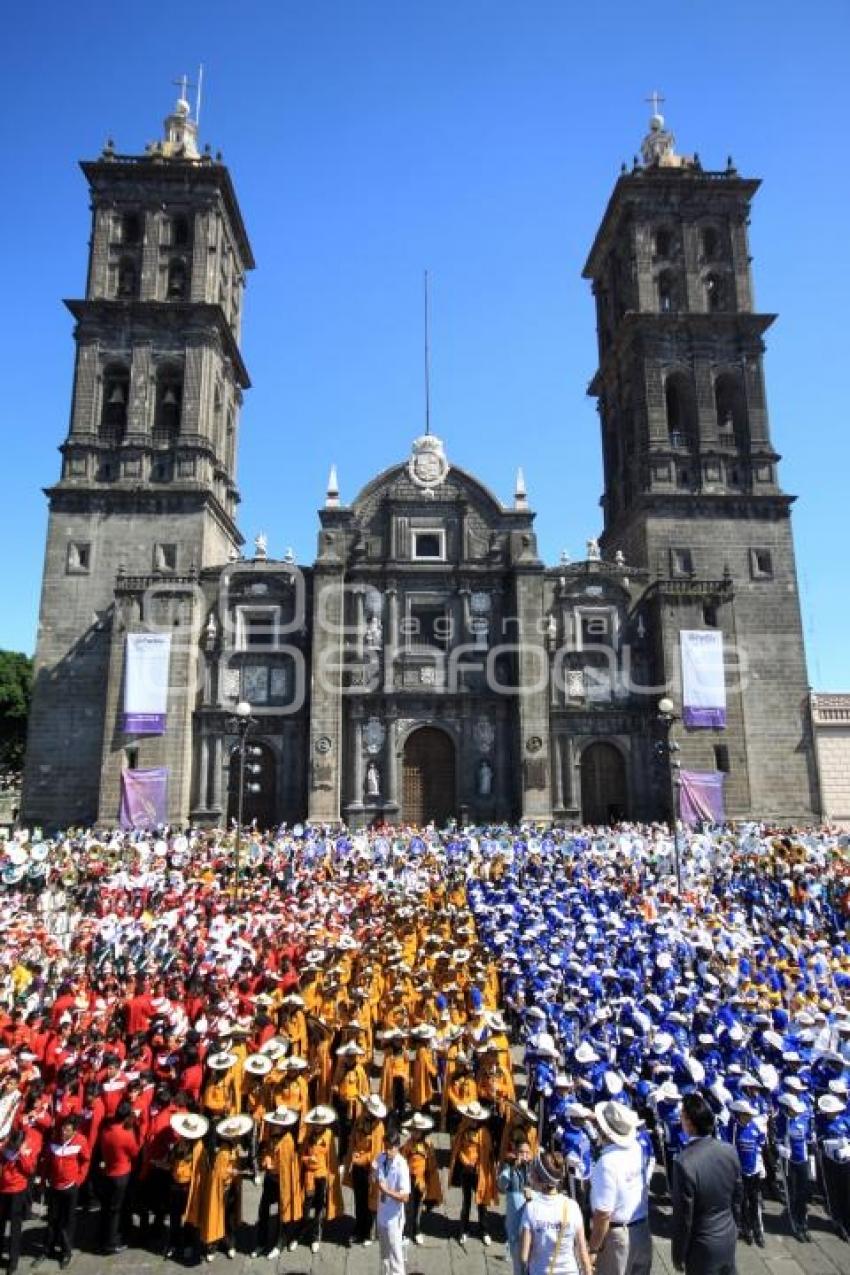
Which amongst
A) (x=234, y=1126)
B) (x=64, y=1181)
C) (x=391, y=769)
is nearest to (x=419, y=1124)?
(x=234, y=1126)

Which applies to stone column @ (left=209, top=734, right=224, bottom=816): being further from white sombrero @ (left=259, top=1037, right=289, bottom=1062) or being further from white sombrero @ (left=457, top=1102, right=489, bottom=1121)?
white sombrero @ (left=457, top=1102, right=489, bottom=1121)

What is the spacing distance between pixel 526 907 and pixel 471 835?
411 inches

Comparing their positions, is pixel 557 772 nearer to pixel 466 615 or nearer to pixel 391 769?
pixel 391 769

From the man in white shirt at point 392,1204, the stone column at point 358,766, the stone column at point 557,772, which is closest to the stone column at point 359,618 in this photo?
the stone column at point 358,766

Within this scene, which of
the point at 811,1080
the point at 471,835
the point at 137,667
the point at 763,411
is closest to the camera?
the point at 811,1080

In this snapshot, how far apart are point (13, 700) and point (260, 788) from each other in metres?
21.2

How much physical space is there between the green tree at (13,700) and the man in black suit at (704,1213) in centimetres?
4767

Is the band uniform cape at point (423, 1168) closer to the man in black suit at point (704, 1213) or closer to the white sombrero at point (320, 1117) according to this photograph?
the white sombrero at point (320, 1117)

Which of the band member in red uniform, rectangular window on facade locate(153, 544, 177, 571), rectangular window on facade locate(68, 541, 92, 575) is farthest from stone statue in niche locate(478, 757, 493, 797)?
the band member in red uniform

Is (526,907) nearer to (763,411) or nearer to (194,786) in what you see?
(194,786)

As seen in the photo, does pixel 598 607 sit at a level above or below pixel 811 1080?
above

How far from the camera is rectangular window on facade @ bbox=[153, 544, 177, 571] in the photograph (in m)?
37.0

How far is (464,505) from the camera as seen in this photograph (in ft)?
125

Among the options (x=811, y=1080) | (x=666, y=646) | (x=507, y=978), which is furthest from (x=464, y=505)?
(x=811, y=1080)
